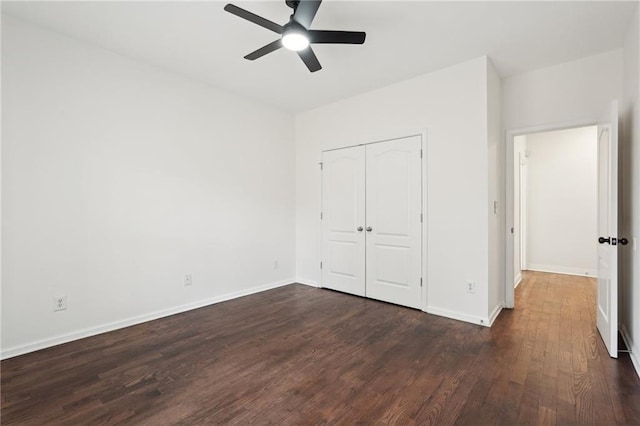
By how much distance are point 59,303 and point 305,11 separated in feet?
10.8

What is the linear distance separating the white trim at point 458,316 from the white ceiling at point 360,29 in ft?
9.23

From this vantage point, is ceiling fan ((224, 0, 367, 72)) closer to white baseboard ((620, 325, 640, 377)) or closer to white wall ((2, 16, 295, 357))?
white wall ((2, 16, 295, 357))

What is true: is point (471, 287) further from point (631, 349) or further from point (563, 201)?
point (563, 201)

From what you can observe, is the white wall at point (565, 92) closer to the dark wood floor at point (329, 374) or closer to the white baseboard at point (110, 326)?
the dark wood floor at point (329, 374)

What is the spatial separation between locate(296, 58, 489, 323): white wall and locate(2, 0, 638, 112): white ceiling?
11.3 inches

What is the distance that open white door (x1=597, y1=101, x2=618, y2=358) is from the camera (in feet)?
8.05

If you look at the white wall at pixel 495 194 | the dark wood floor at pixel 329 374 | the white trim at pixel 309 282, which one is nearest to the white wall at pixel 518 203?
the white wall at pixel 495 194

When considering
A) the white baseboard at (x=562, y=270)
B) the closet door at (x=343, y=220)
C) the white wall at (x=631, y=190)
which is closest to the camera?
the white wall at (x=631, y=190)

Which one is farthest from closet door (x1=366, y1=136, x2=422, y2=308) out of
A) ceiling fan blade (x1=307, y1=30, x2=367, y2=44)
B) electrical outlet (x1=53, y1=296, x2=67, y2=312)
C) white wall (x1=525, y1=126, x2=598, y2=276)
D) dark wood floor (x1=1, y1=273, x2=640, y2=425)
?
white wall (x1=525, y1=126, x2=598, y2=276)

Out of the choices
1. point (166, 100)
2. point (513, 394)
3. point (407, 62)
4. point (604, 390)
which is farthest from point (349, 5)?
point (604, 390)

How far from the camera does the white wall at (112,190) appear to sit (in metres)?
2.57

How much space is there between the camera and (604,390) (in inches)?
79.7

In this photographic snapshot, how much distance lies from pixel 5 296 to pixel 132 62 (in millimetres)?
2522

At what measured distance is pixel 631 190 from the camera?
8.59ft
